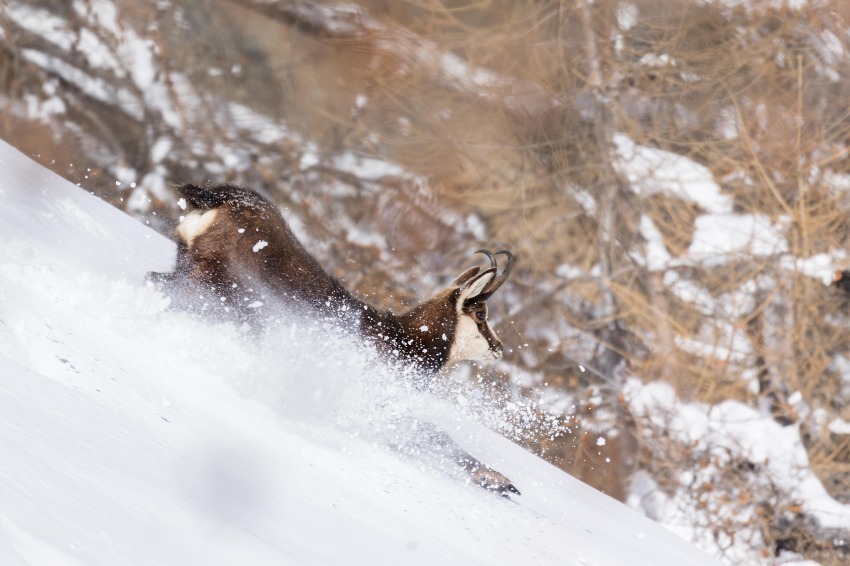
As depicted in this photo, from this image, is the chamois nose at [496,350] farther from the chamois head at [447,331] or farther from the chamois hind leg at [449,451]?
the chamois hind leg at [449,451]

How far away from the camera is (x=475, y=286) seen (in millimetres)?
3656

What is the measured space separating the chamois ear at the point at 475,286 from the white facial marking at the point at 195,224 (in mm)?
1041

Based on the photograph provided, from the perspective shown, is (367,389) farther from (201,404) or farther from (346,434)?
Result: (201,404)

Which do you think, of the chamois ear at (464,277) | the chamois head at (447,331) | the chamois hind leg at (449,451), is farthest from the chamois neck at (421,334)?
the chamois hind leg at (449,451)

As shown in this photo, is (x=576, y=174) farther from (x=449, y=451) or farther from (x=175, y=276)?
(x=175, y=276)

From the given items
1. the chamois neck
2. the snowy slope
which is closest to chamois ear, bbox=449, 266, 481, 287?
the chamois neck

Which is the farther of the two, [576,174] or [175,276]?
[576,174]

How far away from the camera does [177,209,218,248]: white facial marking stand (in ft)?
11.9

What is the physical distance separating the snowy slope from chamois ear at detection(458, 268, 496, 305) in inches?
18.8

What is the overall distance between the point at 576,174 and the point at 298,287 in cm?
598

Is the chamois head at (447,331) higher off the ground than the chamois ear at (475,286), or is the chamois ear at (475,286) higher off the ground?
the chamois ear at (475,286)

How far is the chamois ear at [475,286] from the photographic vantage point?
140 inches

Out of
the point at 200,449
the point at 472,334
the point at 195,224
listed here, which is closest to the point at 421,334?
the point at 472,334

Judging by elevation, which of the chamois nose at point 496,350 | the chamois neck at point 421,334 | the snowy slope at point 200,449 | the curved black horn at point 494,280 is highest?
the curved black horn at point 494,280
